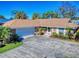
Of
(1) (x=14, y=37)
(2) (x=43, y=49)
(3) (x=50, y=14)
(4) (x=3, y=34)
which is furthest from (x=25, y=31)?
(3) (x=50, y=14)

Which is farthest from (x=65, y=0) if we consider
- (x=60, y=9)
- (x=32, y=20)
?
(x=32, y=20)

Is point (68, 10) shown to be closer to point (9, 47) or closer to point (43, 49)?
point (43, 49)

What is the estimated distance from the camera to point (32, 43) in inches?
479

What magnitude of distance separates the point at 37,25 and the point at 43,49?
1.19 meters

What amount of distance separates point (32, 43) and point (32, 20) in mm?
1148

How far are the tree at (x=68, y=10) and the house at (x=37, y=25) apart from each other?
24 cm

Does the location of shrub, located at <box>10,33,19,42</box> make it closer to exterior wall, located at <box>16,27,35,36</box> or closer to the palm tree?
exterior wall, located at <box>16,27,35,36</box>

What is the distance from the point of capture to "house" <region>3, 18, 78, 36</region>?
11.8 m

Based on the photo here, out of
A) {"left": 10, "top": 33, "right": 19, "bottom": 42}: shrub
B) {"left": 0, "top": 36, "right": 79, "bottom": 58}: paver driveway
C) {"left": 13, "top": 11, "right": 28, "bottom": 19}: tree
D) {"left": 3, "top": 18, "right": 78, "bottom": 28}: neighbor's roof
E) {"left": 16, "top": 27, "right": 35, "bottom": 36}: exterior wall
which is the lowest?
{"left": 0, "top": 36, "right": 79, "bottom": 58}: paver driveway

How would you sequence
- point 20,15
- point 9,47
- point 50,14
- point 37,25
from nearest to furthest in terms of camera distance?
point 9,47 < point 50,14 < point 20,15 < point 37,25

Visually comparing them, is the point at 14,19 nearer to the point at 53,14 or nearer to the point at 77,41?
the point at 53,14

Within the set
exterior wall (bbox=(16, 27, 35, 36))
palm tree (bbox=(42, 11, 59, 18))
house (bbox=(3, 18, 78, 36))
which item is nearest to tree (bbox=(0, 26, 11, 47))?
house (bbox=(3, 18, 78, 36))

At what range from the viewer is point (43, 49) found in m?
12.0

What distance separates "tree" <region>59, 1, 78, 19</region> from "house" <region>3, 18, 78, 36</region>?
0.24 metres
